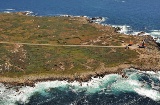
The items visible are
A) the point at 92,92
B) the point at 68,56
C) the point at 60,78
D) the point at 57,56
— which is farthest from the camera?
the point at 68,56

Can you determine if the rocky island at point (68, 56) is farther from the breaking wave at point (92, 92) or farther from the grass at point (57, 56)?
the breaking wave at point (92, 92)

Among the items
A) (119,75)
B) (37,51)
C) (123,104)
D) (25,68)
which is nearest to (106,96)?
(123,104)

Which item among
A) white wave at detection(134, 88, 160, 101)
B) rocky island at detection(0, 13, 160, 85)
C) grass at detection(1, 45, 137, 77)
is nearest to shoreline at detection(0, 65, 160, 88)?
rocky island at detection(0, 13, 160, 85)

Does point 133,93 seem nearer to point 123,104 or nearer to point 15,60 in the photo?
point 123,104

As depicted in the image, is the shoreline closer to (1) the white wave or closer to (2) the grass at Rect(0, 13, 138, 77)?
(2) the grass at Rect(0, 13, 138, 77)

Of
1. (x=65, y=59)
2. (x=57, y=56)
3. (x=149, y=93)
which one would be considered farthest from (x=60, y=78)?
(x=149, y=93)

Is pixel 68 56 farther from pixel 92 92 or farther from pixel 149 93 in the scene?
pixel 149 93
